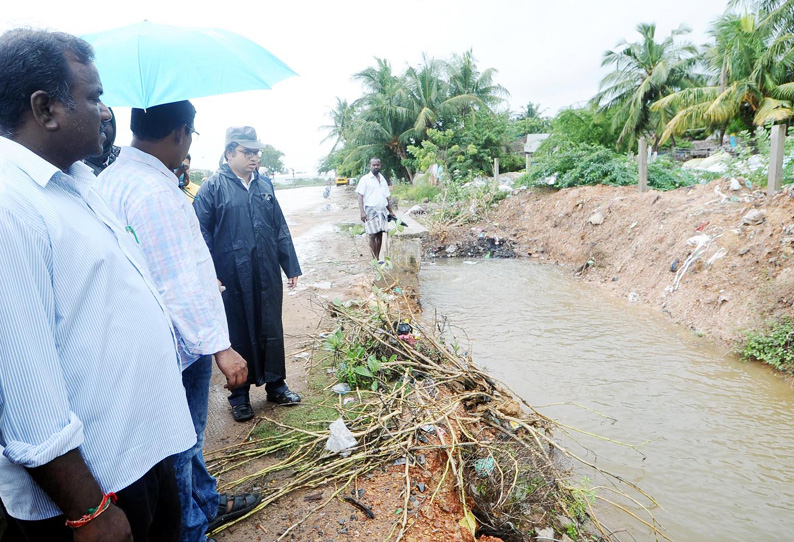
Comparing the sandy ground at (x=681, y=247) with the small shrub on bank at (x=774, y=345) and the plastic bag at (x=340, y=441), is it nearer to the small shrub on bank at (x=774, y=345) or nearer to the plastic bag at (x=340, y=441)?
the small shrub on bank at (x=774, y=345)

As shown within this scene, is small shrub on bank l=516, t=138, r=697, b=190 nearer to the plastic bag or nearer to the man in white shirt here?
the man in white shirt

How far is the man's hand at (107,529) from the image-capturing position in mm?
932

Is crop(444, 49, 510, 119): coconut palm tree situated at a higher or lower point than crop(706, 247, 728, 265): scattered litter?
higher

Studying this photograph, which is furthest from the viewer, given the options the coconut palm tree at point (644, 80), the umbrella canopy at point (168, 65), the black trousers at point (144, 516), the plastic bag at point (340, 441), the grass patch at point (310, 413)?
the coconut palm tree at point (644, 80)

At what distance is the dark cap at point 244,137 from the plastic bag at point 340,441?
1755mm

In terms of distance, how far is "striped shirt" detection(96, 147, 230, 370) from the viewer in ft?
5.41

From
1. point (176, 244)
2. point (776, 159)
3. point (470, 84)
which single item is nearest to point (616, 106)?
point (470, 84)

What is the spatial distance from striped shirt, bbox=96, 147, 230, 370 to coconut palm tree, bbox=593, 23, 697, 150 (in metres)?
25.5

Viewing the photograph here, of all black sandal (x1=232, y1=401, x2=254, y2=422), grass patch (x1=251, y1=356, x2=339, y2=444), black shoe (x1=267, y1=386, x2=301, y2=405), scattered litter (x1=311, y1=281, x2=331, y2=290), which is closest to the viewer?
grass patch (x1=251, y1=356, x2=339, y2=444)

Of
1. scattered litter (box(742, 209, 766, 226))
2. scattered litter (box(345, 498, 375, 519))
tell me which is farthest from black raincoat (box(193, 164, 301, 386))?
scattered litter (box(742, 209, 766, 226))

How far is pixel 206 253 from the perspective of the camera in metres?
1.86

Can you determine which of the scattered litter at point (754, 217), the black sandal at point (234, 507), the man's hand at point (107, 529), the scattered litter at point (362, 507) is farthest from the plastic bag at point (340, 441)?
the scattered litter at point (754, 217)

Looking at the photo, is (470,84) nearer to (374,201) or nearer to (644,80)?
(644,80)

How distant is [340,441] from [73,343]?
65.2 inches
